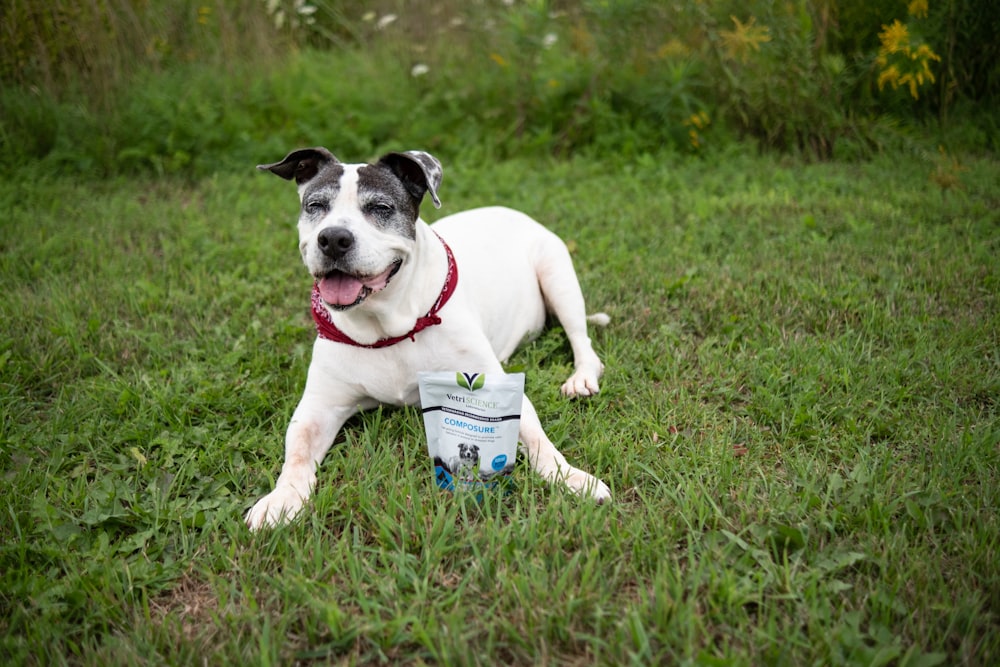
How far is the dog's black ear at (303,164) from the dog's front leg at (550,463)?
1.48 metres

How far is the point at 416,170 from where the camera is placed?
10.5 ft

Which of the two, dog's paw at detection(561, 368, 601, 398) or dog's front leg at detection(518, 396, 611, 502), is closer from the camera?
dog's front leg at detection(518, 396, 611, 502)

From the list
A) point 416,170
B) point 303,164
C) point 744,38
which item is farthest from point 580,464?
point 744,38

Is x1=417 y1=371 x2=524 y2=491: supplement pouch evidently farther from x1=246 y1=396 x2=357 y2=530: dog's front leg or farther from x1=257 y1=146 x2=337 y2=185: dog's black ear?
x1=257 y1=146 x2=337 y2=185: dog's black ear

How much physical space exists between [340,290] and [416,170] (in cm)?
71

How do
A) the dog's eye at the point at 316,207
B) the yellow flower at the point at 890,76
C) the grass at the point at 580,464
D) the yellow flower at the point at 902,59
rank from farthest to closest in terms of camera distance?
1. the yellow flower at the point at 890,76
2. the yellow flower at the point at 902,59
3. the dog's eye at the point at 316,207
4. the grass at the point at 580,464

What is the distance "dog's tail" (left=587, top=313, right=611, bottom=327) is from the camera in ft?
13.8

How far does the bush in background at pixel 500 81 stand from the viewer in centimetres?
673

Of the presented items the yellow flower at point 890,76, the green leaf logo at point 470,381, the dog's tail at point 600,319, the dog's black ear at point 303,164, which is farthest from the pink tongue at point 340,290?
the yellow flower at point 890,76

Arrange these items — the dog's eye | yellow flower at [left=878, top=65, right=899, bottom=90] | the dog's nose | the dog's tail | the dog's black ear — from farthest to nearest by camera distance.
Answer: yellow flower at [left=878, top=65, right=899, bottom=90]
the dog's tail
the dog's black ear
the dog's eye
the dog's nose

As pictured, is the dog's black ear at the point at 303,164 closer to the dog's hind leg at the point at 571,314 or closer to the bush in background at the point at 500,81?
the dog's hind leg at the point at 571,314

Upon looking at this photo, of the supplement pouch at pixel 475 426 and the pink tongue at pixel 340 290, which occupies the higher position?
the pink tongue at pixel 340 290

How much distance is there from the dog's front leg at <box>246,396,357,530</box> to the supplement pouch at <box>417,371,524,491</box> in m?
0.56

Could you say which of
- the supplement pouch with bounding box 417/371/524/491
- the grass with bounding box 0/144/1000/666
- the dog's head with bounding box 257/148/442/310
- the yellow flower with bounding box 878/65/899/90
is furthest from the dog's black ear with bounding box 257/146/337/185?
the yellow flower with bounding box 878/65/899/90
